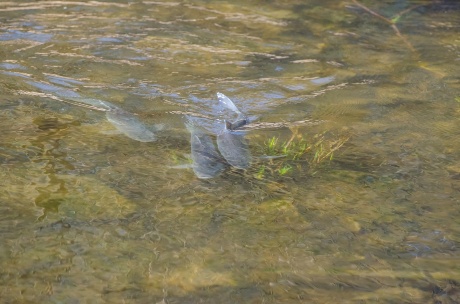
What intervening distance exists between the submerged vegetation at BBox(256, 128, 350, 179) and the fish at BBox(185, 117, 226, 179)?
0.29m

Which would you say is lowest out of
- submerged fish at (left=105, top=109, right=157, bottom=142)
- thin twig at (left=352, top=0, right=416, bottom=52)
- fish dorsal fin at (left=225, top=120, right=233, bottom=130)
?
thin twig at (left=352, top=0, right=416, bottom=52)

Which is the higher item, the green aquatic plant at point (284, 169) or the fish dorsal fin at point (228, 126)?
the green aquatic plant at point (284, 169)

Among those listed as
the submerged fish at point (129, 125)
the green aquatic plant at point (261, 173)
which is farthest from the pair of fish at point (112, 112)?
the green aquatic plant at point (261, 173)

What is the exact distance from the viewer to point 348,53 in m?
7.29

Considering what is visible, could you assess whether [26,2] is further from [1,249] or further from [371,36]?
[1,249]

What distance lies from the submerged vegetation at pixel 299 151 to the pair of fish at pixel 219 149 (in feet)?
0.56

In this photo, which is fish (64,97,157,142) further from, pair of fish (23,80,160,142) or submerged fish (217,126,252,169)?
submerged fish (217,126,252,169)

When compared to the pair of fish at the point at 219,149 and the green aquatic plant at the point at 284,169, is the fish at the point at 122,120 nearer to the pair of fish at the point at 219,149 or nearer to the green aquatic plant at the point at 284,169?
the pair of fish at the point at 219,149

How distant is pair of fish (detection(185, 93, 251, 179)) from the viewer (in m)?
4.42

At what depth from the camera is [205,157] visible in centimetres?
452

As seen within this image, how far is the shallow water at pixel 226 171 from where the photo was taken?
334 cm

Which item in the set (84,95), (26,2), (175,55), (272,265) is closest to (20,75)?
(84,95)

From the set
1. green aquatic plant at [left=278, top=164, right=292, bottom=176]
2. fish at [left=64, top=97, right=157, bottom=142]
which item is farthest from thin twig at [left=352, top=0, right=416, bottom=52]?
fish at [left=64, top=97, right=157, bottom=142]

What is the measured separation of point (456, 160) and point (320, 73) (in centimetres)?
224
